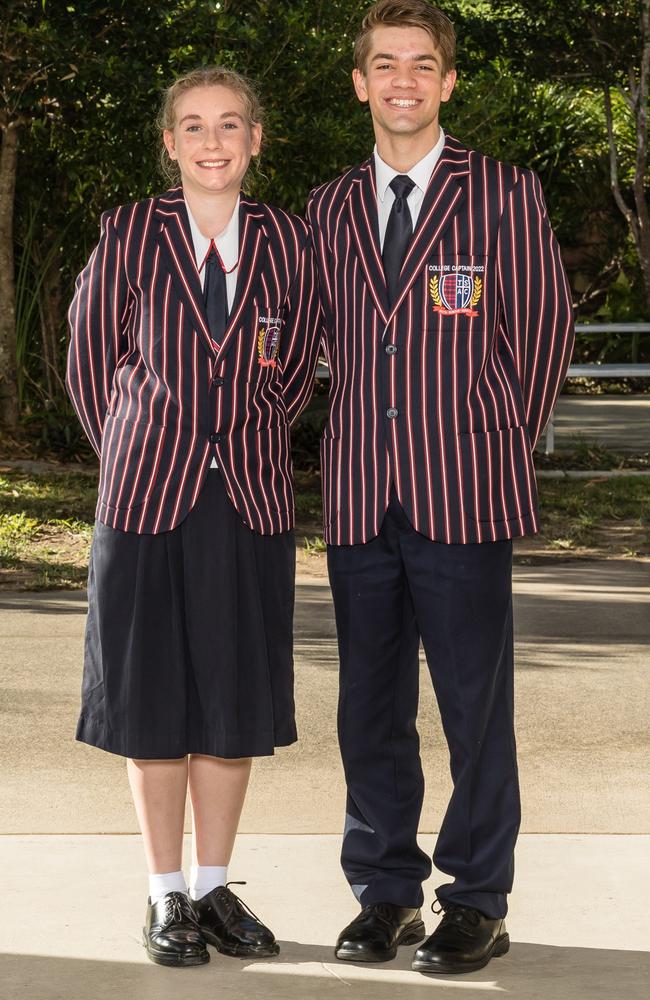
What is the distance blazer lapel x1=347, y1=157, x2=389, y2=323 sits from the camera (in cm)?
345

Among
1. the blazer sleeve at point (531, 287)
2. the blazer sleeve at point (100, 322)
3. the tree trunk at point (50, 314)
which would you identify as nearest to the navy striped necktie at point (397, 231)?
the blazer sleeve at point (531, 287)

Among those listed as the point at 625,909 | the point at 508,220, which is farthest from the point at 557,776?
the point at 508,220

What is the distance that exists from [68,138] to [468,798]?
9583 millimetres

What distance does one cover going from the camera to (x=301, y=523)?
953 cm

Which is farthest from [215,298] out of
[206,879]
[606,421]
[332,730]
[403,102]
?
[606,421]

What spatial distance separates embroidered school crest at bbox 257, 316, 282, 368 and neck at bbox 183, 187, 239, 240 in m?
0.23

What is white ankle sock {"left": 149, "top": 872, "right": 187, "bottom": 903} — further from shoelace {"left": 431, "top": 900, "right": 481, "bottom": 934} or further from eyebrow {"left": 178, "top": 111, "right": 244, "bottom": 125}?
eyebrow {"left": 178, "top": 111, "right": 244, "bottom": 125}

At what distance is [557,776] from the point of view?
187 inches

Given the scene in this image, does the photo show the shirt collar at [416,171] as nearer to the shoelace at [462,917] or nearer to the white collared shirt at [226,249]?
the white collared shirt at [226,249]

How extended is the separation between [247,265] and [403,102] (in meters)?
0.50

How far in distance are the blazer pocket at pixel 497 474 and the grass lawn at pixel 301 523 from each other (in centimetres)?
459

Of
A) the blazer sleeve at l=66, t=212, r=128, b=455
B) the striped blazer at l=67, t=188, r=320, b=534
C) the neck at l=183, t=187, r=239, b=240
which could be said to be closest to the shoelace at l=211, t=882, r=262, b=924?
the striped blazer at l=67, t=188, r=320, b=534

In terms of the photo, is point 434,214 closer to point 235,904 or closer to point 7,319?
point 235,904

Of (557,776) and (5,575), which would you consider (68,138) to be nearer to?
(5,575)
